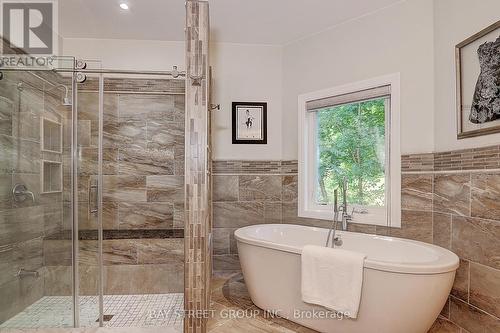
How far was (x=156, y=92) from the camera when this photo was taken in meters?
2.80

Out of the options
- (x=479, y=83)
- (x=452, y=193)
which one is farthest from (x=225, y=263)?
(x=479, y=83)

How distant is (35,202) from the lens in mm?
2111

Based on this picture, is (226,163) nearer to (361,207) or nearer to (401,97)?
(361,207)

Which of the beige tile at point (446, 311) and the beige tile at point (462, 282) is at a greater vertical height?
the beige tile at point (462, 282)

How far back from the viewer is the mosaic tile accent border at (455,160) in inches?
72.3

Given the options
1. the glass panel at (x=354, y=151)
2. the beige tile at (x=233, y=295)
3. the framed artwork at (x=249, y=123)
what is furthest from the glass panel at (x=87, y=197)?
the glass panel at (x=354, y=151)

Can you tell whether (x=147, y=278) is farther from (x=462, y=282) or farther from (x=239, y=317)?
(x=462, y=282)

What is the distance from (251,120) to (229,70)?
605 millimetres

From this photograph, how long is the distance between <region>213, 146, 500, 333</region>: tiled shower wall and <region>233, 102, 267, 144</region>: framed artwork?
0.27m

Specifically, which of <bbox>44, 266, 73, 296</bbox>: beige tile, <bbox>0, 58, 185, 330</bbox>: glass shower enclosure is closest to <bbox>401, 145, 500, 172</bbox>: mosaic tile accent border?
<bbox>0, 58, 185, 330</bbox>: glass shower enclosure

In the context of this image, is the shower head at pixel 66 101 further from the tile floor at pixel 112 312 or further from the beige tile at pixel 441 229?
the beige tile at pixel 441 229

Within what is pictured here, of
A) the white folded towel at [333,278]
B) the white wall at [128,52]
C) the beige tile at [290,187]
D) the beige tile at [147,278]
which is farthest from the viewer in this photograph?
the beige tile at [290,187]

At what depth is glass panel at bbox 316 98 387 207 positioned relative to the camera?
2.73 meters

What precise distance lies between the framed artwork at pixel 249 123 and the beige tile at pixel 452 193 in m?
1.72
